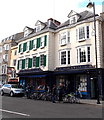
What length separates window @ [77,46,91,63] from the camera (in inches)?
864

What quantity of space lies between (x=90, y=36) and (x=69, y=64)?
182 inches

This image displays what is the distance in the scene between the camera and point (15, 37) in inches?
1902

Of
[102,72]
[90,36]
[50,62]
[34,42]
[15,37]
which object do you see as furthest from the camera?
[15,37]

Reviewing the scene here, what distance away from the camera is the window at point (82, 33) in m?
22.6

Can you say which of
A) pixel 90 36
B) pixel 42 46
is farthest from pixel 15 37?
pixel 90 36

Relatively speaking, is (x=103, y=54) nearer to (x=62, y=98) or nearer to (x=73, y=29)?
(x=73, y=29)

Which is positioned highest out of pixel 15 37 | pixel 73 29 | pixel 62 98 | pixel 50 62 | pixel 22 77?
pixel 15 37

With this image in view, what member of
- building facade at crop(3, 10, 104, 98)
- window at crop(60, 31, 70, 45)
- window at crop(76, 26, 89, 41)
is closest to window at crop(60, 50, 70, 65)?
building facade at crop(3, 10, 104, 98)

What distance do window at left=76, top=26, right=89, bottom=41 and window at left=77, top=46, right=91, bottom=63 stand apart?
132 centimetres

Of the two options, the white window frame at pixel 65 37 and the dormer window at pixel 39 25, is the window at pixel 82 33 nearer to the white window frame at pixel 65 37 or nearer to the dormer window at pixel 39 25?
the white window frame at pixel 65 37

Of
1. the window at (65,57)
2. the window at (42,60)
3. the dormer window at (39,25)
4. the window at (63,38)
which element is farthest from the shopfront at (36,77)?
the dormer window at (39,25)

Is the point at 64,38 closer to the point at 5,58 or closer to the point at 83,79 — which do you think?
the point at 83,79

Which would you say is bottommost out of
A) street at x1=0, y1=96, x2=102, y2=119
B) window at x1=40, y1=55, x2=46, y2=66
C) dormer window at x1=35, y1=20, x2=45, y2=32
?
street at x1=0, y1=96, x2=102, y2=119

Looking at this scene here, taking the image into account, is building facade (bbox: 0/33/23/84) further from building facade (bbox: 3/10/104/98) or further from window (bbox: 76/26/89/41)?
window (bbox: 76/26/89/41)
